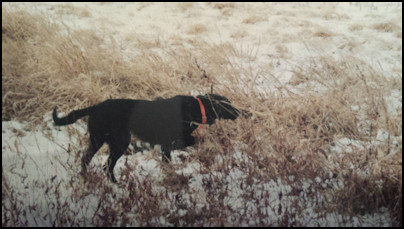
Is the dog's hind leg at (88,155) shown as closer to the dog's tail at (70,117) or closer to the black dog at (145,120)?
the black dog at (145,120)

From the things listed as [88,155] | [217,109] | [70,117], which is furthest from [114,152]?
[217,109]

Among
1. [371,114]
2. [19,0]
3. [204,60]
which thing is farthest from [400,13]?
[19,0]

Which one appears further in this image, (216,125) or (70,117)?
(216,125)

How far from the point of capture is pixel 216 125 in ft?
7.08

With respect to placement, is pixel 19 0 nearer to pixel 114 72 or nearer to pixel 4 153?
pixel 114 72

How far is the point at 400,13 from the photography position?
4.12m

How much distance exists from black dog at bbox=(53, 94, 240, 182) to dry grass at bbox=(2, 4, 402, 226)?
170 millimetres

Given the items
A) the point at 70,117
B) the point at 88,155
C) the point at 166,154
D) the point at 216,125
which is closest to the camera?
the point at 70,117

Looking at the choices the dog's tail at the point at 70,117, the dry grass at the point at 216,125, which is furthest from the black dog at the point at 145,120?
the dry grass at the point at 216,125

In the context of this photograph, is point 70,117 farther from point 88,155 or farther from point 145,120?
point 145,120

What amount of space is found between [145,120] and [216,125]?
0.69 metres

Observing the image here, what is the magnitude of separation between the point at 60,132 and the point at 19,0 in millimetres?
3527

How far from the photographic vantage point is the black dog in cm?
164

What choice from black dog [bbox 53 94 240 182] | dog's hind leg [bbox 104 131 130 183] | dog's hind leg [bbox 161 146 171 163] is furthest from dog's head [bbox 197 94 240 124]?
dog's hind leg [bbox 104 131 130 183]
